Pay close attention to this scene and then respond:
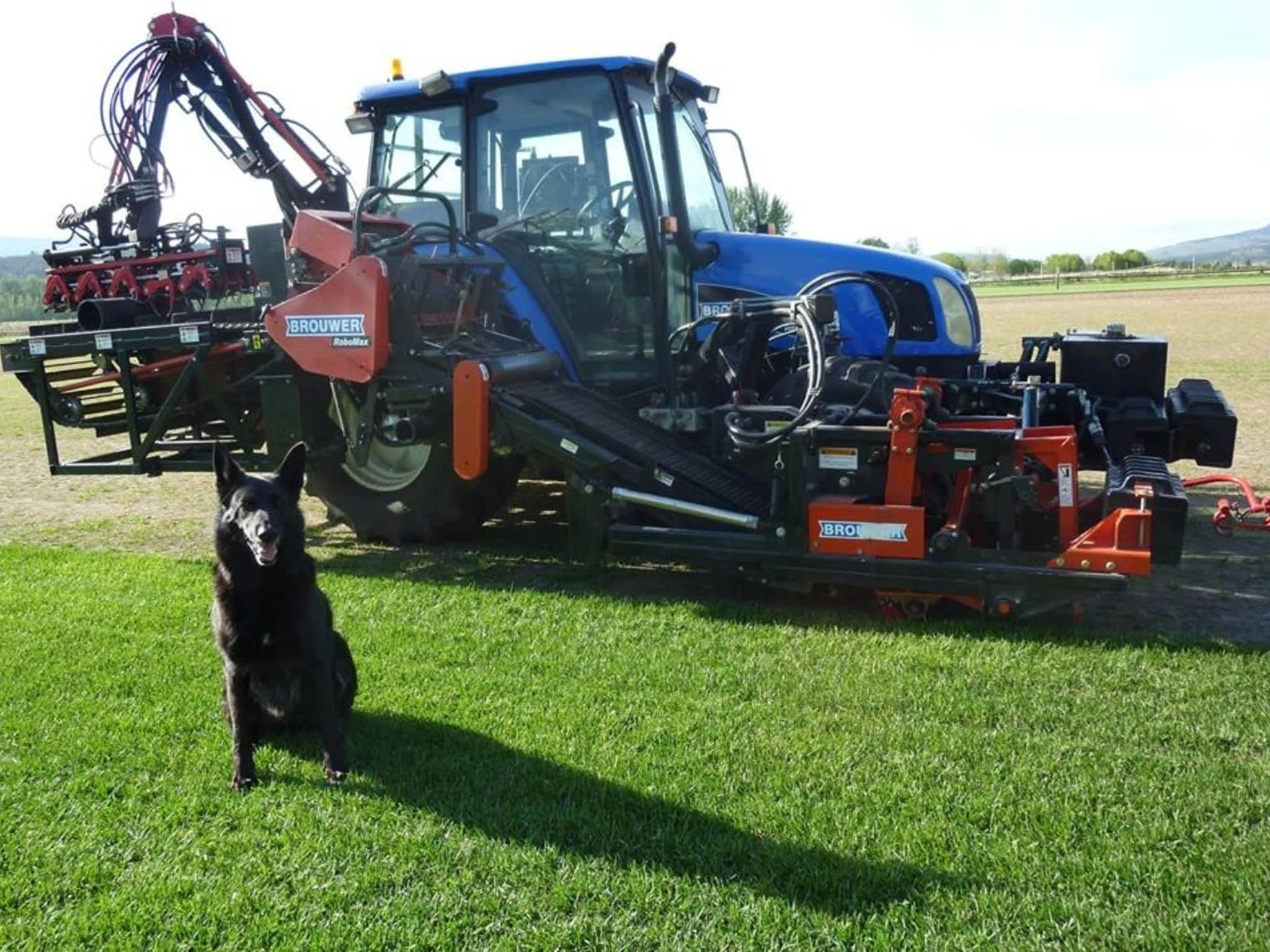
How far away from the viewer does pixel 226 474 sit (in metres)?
3.90

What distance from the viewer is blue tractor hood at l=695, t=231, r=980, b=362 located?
6.50 meters

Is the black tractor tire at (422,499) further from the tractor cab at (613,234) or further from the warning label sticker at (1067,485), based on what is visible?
the warning label sticker at (1067,485)

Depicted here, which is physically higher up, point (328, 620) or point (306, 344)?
point (306, 344)

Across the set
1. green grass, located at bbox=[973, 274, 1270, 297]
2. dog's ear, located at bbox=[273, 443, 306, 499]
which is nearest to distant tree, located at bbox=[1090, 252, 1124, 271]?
green grass, located at bbox=[973, 274, 1270, 297]

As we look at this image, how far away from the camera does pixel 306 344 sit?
6492 millimetres

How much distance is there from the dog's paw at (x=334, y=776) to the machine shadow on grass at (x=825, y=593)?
2.23 metres

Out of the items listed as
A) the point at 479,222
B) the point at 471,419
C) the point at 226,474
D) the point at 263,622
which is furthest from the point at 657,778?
the point at 479,222

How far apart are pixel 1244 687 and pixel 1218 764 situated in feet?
2.62

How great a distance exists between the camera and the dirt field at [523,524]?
17.9 ft

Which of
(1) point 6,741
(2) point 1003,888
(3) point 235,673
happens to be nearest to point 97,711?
(1) point 6,741

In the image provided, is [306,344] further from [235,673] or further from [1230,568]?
[1230,568]

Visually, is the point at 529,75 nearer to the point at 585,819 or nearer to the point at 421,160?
the point at 421,160

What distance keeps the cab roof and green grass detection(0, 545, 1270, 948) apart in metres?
3.20

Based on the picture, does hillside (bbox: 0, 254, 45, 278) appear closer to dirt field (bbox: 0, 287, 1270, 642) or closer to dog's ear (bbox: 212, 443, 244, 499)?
dirt field (bbox: 0, 287, 1270, 642)
